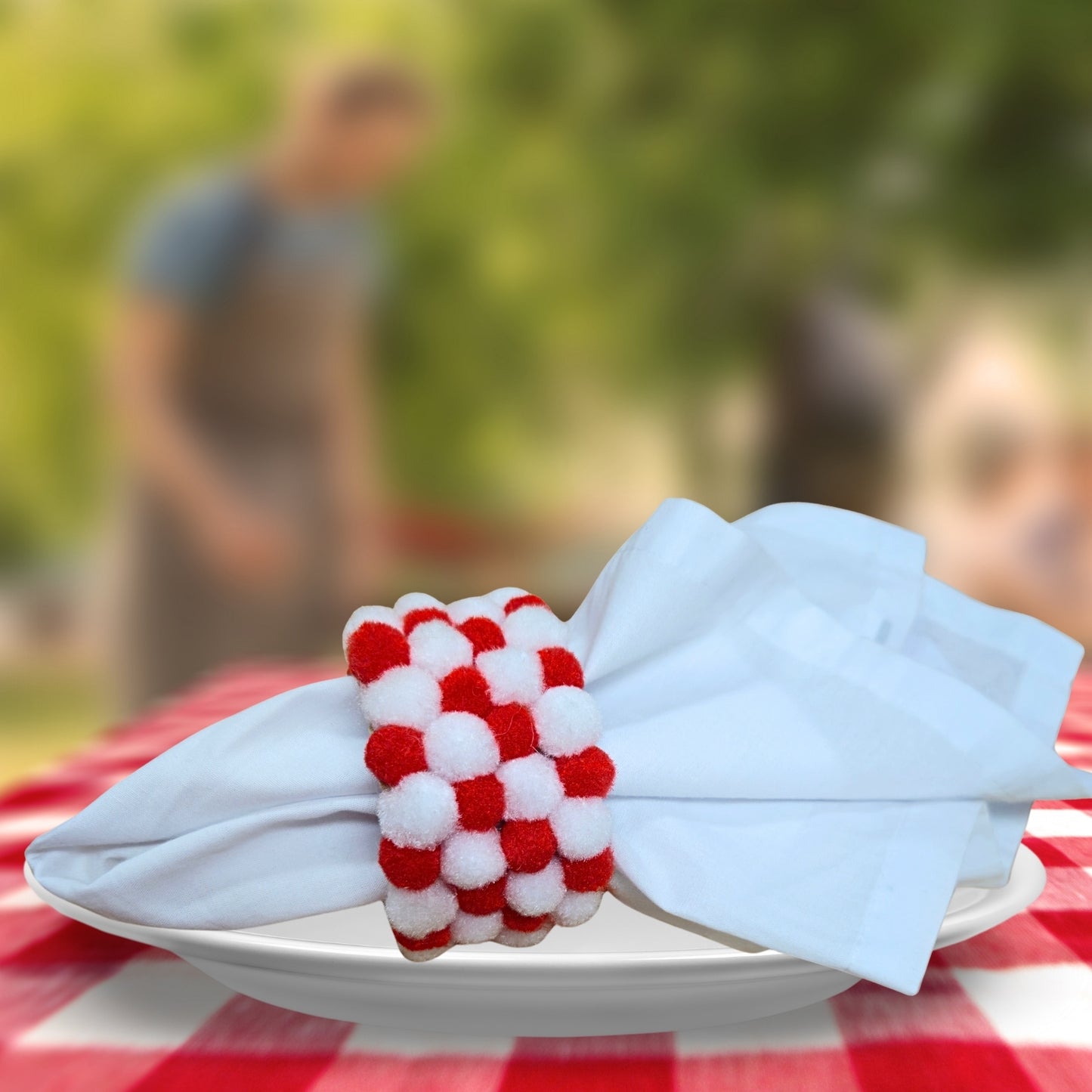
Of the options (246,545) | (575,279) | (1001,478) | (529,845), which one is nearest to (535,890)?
(529,845)

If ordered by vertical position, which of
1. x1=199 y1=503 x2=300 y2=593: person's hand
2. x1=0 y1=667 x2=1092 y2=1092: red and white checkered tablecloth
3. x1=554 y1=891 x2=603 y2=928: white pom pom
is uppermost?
x1=554 y1=891 x2=603 y2=928: white pom pom

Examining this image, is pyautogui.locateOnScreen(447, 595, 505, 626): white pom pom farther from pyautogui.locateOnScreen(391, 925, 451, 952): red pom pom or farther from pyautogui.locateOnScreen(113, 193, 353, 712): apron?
pyautogui.locateOnScreen(113, 193, 353, 712): apron

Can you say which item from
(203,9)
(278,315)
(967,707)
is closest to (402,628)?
(967,707)

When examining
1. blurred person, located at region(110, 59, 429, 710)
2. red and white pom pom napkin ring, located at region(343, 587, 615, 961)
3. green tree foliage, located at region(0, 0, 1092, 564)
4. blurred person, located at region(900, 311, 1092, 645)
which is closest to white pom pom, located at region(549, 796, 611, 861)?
red and white pom pom napkin ring, located at region(343, 587, 615, 961)

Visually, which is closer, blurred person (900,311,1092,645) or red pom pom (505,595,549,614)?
red pom pom (505,595,549,614)

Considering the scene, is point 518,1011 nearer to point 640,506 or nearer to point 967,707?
point 967,707

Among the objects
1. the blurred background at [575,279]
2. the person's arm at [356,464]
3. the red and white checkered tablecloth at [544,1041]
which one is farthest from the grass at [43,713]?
the red and white checkered tablecloth at [544,1041]

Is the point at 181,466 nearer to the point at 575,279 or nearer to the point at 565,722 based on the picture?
the point at 575,279
